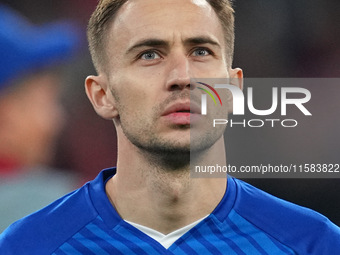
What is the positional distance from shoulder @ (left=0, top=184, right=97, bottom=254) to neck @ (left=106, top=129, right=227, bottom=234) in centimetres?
22

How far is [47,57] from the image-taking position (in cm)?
562

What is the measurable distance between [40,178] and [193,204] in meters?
2.59

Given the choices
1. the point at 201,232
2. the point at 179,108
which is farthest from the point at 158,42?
the point at 201,232

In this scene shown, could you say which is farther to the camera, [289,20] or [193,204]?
[289,20]

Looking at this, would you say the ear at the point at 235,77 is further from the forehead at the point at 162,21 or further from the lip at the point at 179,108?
the lip at the point at 179,108

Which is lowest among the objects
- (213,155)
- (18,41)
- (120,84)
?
(213,155)

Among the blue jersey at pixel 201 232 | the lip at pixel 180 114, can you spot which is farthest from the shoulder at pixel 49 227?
the lip at pixel 180 114

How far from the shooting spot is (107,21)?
10.5 feet

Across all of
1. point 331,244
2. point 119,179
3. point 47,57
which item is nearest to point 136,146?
point 119,179

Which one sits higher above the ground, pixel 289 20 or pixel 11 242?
pixel 289 20

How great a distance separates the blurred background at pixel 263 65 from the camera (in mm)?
5223

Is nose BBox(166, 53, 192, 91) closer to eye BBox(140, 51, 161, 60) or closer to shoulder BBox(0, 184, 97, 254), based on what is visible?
eye BBox(140, 51, 161, 60)

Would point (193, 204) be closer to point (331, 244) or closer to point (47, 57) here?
point (331, 244)

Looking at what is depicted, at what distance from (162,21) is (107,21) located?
1.21 feet
